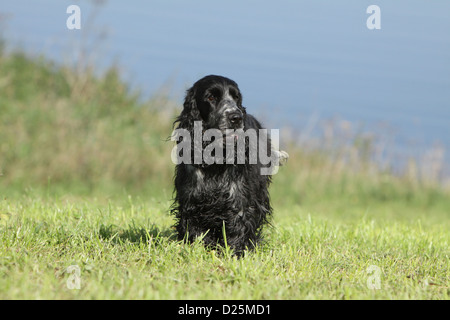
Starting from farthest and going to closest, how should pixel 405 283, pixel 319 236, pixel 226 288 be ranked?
pixel 319 236, pixel 405 283, pixel 226 288

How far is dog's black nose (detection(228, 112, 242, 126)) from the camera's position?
5134mm

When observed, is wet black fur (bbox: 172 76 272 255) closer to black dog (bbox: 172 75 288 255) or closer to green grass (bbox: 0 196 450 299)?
black dog (bbox: 172 75 288 255)

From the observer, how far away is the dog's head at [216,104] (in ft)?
17.0

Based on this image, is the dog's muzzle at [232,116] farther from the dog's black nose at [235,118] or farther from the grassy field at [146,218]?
the grassy field at [146,218]

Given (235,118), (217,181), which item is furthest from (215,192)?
(235,118)

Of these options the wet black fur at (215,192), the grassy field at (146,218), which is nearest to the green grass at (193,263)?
the grassy field at (146,218)

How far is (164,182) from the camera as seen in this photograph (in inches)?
438

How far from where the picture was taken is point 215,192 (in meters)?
5.36

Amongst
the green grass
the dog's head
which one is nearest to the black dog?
the dog's head

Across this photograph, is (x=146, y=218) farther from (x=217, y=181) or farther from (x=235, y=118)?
(x=235, y=118)

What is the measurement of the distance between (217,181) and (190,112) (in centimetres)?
66

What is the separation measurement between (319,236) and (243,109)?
5.12 ft
